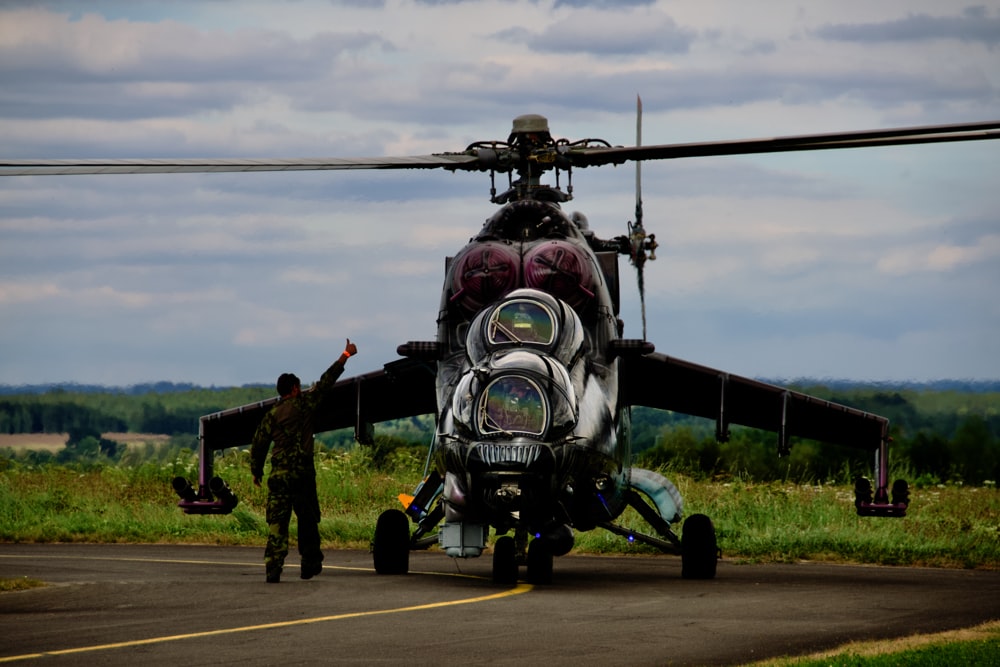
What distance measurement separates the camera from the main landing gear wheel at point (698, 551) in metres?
18.3

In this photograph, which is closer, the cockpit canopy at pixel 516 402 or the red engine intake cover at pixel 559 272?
the cockpit canopy at pixel 516 402

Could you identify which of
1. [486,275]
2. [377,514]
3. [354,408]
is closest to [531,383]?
[486,275]

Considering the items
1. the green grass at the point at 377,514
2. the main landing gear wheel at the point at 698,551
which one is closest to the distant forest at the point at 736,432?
the green grass at the point at 377,514

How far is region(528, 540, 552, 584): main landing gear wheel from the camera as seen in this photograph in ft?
54.5

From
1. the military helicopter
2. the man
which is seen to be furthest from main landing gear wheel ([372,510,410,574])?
the man

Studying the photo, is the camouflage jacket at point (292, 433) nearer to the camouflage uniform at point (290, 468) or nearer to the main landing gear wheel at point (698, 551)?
the camouflage uniform at point (290, 468)

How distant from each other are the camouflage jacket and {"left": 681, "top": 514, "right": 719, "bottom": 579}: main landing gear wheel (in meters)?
4.55

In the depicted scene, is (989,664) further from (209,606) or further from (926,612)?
(209,606)

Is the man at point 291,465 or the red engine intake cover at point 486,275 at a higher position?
the red engine intake cover at point 486,275

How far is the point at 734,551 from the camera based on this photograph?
22.8 meters

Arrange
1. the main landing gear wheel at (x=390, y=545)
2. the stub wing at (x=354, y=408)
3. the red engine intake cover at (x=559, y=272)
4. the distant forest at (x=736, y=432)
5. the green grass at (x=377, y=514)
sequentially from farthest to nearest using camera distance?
the distant forest at (x=736, y=432), the green grass at (x=377, y=514), the stub wing at (x=354, y=408), the main landing gear wheel at (x=390, y=545), the red engine intake cover at (x=559, y=272)

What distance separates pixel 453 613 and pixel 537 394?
2622mm

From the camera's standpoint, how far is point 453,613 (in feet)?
45.1

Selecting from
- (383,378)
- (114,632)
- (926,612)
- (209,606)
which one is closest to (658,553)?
(383,378)
